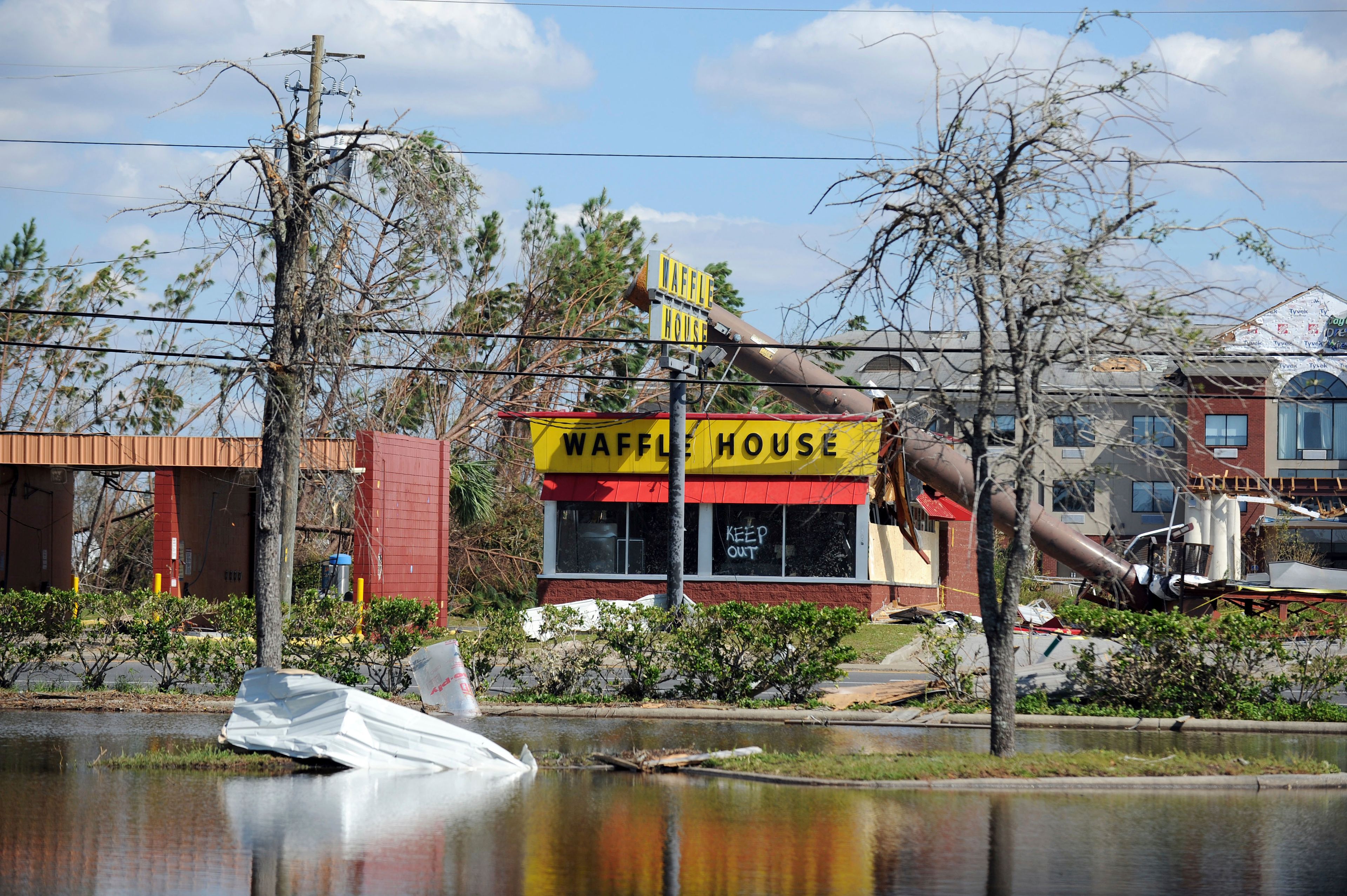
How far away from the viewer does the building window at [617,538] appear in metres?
29.1

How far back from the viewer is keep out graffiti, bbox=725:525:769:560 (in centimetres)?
2894

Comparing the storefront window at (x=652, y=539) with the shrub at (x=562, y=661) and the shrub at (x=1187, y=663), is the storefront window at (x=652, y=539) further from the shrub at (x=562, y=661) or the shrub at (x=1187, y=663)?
the shrub at (x=1187, y=663)

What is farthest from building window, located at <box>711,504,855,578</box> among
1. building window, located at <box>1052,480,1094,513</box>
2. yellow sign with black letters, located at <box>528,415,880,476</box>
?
building window, located at <box>1052,480,1094,513</box>

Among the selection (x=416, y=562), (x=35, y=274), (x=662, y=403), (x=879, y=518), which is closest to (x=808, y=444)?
(x=879, y=518)

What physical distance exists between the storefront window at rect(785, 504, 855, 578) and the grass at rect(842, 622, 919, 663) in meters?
2.37

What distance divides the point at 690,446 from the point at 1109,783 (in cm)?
1943

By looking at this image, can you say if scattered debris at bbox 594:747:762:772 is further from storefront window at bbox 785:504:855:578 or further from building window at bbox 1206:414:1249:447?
building window at bbox 1206:414:1249:447

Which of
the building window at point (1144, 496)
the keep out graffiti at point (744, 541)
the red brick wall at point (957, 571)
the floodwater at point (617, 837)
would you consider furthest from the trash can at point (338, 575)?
the building window at point (1144, 496)

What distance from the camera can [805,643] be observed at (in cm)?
1516

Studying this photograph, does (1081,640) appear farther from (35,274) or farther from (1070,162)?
(35,274)

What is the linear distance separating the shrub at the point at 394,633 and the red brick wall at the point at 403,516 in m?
7.94

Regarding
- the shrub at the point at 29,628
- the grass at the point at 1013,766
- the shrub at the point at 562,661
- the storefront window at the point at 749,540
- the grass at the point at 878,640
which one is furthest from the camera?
the storefront window at the point at 749,540

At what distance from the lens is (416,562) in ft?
89.7

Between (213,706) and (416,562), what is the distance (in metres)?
12.0
